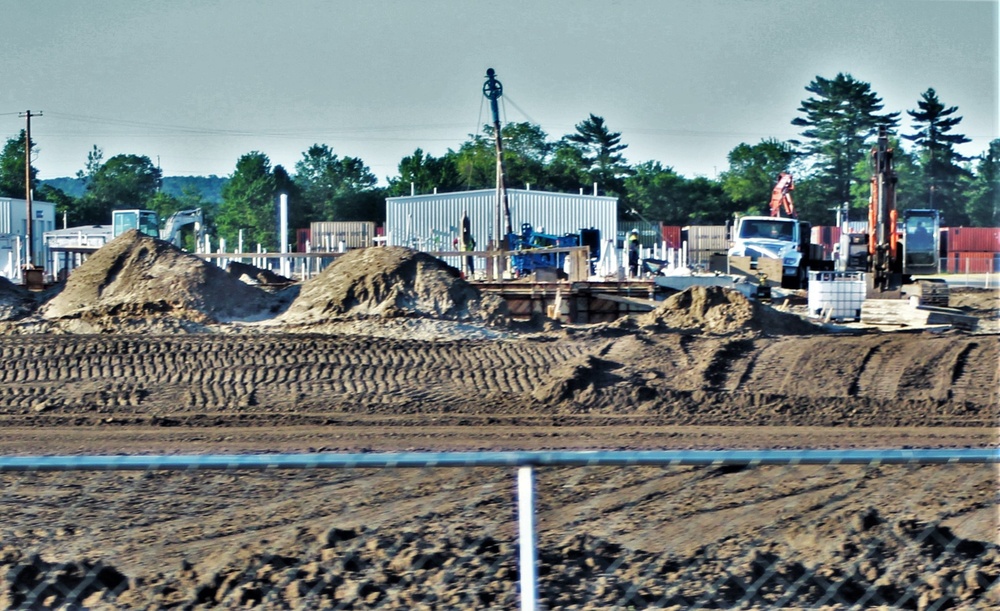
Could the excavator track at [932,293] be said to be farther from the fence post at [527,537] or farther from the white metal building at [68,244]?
the fence post at [527,537]

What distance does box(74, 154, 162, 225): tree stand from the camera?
91.6m

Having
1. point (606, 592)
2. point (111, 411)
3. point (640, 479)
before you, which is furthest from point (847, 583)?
point (111, 411)

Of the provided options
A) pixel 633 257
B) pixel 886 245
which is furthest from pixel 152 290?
pixel 633 257

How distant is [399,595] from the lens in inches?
232

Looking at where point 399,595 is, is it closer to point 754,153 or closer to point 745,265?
point 745,265

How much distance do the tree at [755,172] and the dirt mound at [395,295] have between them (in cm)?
6947

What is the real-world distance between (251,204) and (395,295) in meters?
72.8

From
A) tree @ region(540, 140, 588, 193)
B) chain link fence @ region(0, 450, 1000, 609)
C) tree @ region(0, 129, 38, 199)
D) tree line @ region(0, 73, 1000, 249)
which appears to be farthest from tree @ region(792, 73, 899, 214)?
chain link fence @ region(0, 450, 1000, 609)

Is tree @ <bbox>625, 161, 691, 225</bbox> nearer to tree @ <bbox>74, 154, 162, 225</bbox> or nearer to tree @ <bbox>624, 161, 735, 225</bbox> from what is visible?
tree @ <bbox>624, 161, 735, 225</bbox>

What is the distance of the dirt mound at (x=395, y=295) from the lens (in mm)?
20016

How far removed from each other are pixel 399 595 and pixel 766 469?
4164mm

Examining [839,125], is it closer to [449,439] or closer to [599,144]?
[599,144]

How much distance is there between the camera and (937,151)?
88438mm

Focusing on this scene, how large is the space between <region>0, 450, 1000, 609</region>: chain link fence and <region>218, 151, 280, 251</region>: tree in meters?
75.2
